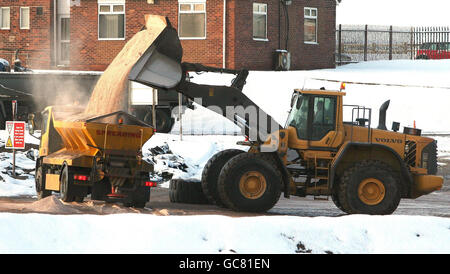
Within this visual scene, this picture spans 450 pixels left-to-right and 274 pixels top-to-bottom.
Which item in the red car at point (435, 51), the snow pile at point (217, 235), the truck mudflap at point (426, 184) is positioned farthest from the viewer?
the red car at point (435, 51)

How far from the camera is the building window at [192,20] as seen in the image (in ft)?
127

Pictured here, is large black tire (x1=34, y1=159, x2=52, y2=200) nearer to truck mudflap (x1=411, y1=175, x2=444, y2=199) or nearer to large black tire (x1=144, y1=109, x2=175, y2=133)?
truck mudflap (x1=411, y1=175, x2=444, y2=199)

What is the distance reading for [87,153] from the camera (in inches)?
703

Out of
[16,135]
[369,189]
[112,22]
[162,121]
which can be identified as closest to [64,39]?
[112,22]

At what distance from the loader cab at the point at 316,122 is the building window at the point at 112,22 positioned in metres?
23.5

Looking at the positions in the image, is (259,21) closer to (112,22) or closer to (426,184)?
(112,22)

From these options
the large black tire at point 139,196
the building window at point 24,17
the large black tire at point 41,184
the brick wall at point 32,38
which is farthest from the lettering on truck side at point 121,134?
the building window at point 24,17

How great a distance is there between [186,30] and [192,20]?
0.51m

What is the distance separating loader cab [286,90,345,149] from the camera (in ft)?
56.1

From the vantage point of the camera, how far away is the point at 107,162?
17531mm

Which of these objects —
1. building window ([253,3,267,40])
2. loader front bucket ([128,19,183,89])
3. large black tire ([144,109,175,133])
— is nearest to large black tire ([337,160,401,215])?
loader front bucket ([128,19,183,89])

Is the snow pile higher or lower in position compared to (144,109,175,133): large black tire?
lower

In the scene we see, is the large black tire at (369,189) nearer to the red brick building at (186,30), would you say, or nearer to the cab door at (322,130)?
the cab door at (322,130)

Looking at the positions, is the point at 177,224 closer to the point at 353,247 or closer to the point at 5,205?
the point at 353,247
